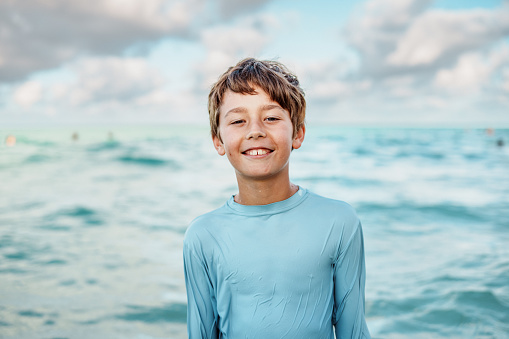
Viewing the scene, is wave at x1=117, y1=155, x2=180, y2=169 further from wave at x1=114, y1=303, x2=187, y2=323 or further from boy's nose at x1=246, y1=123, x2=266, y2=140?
boy's nose at x1=246, y1=123, x2=266, y2=140

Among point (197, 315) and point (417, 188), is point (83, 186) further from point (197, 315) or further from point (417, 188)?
point (197, 315)

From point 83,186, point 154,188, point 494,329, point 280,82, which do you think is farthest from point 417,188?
point 280,82

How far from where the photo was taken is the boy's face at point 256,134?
1.70 metres

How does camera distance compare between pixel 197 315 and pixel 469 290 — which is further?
pixel 469 290

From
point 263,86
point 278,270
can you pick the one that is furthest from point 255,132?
point 278,270

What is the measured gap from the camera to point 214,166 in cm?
1900

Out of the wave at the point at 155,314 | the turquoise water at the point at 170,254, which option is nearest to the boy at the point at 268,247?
the turquoise water at the point at 170,254

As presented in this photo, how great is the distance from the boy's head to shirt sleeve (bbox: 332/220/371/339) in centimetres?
59

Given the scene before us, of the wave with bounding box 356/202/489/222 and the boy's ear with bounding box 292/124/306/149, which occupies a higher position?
the boy's ear with bounding box 292/124/306/149

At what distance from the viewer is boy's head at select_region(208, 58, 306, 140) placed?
174cm

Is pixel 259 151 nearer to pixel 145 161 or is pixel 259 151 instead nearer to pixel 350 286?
pixel 350 286

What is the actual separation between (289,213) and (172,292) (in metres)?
3.69

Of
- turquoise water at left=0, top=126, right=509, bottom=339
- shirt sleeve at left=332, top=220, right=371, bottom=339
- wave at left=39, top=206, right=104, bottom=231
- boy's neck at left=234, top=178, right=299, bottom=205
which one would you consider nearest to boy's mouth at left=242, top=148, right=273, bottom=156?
boy's neck at left=234, top=178, right=299, bottom=205

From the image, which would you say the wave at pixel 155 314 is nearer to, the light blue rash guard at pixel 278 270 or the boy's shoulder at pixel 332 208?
the light blue rash guard at pixel 278 270
